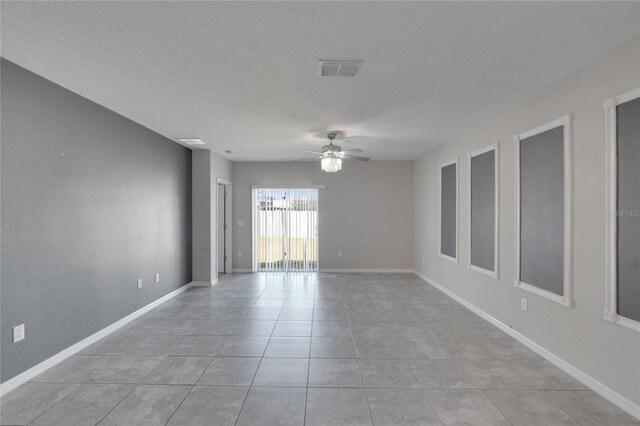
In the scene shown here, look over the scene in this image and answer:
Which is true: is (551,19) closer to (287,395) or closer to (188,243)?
(287,395)

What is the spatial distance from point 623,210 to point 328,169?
3157 millimetres

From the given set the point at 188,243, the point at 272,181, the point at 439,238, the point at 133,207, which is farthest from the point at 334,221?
the point at 133,207

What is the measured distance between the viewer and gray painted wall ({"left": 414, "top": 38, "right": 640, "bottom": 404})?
214cm

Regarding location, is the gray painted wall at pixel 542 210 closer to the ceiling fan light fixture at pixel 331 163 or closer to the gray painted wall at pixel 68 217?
the ceiling fan light fixture at pixel 331 163

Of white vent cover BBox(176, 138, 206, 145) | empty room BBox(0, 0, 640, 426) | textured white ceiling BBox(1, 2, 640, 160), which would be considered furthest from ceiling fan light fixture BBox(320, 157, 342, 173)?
white vent cover BBox(176, 138, 206, 145)

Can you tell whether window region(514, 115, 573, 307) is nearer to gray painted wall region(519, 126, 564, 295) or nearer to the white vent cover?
gray painted wall region(519, 126, 564, 295)

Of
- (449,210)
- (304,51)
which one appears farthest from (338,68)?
(449,210)

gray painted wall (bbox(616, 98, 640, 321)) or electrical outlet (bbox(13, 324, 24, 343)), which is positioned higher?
gray painted wall (bbox(616, 98, 640, 321))

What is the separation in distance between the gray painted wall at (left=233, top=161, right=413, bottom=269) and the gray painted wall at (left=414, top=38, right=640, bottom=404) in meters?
3.34

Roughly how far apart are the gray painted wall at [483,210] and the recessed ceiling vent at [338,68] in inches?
90.9

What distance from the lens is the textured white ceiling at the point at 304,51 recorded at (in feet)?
5.83

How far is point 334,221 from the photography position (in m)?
7.05

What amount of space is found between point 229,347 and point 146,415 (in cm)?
106

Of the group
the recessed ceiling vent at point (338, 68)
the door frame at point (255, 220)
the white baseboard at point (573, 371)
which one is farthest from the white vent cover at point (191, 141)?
the white baseboard at point (573, 371)
